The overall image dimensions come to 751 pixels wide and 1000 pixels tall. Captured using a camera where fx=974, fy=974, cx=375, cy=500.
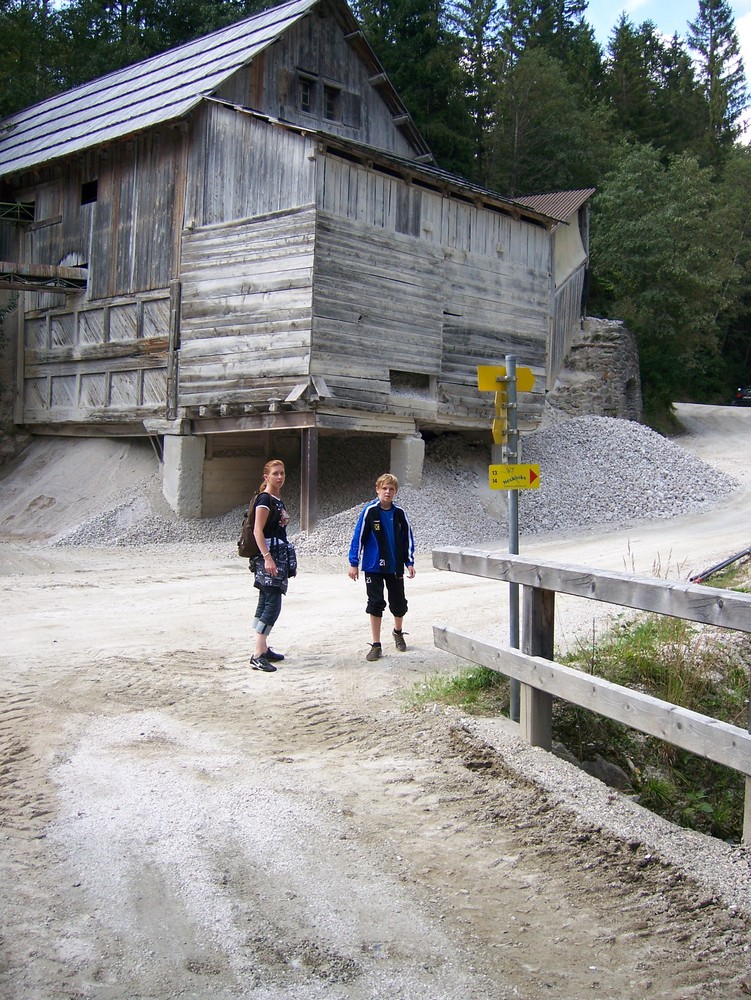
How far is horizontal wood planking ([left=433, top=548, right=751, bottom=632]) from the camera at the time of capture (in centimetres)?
486

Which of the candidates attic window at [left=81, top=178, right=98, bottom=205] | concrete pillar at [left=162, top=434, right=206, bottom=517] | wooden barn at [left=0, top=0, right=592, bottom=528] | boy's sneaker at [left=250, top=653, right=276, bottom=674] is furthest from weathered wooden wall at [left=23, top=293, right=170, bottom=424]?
boy's sneaker at [left=250, top=653, right=276, bottom=674]

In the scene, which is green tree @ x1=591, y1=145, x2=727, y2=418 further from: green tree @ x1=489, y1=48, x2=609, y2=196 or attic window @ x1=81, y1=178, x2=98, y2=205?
attic window @ x1=81, y1=178, x2=98, y2=205

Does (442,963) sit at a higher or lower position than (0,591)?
lower

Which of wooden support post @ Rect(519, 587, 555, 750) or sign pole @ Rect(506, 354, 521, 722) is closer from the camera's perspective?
wooden support post @ Rect(519, 587, 555, 750)

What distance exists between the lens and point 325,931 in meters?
4.24

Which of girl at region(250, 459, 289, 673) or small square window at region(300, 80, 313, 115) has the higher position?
small square window at region(300, 80, 313, 115)

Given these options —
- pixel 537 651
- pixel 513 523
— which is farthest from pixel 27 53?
pixel 537 651

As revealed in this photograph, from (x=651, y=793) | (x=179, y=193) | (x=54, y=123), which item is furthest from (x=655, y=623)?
(x=54, y=123)

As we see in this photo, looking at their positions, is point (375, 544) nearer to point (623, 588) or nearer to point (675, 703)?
point (675, 703)

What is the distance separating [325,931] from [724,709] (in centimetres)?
479

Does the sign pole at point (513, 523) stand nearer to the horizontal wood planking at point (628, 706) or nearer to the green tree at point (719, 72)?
the horizontal wood planking at point (628, 706)

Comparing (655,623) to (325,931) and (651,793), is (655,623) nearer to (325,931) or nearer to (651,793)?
(651,793)

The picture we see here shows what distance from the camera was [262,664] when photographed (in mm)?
8516

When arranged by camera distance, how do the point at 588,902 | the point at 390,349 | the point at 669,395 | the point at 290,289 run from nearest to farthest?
the point at 588,902 → the point at 290,289 → the point at 390,349 → the point at 669,395
